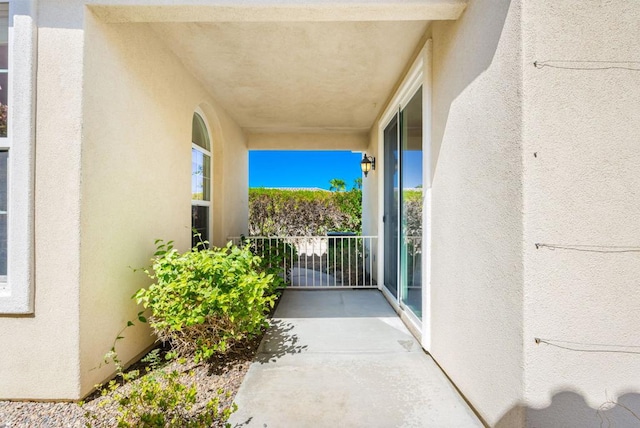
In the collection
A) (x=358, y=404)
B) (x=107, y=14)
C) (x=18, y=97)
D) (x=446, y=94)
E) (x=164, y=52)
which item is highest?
(x=164, y=52)

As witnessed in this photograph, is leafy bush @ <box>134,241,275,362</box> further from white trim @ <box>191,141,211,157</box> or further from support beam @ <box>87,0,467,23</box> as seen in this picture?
white trim @ <box>191,141,211,157</box>

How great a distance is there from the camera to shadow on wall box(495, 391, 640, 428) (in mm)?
1563

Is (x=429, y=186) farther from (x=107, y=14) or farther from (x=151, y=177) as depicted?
(x=107, y=14)

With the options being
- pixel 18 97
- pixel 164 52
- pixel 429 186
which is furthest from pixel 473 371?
pixel 164 52

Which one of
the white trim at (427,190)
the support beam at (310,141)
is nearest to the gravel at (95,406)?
the white trim at (427,190)

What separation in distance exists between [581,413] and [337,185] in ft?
32.7

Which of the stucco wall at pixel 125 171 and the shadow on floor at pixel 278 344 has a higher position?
the stucco wall at pixel 125 171

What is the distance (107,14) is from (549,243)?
3.25 meters

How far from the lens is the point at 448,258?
240 cm

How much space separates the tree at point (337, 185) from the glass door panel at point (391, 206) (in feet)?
20.2

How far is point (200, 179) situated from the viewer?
15.0 ft

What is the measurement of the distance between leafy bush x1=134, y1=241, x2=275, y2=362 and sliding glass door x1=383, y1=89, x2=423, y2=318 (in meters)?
1.78

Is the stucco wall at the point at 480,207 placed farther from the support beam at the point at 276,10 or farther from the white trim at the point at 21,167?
the white trim at the point at 21,167

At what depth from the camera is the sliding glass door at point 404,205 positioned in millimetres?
3322
